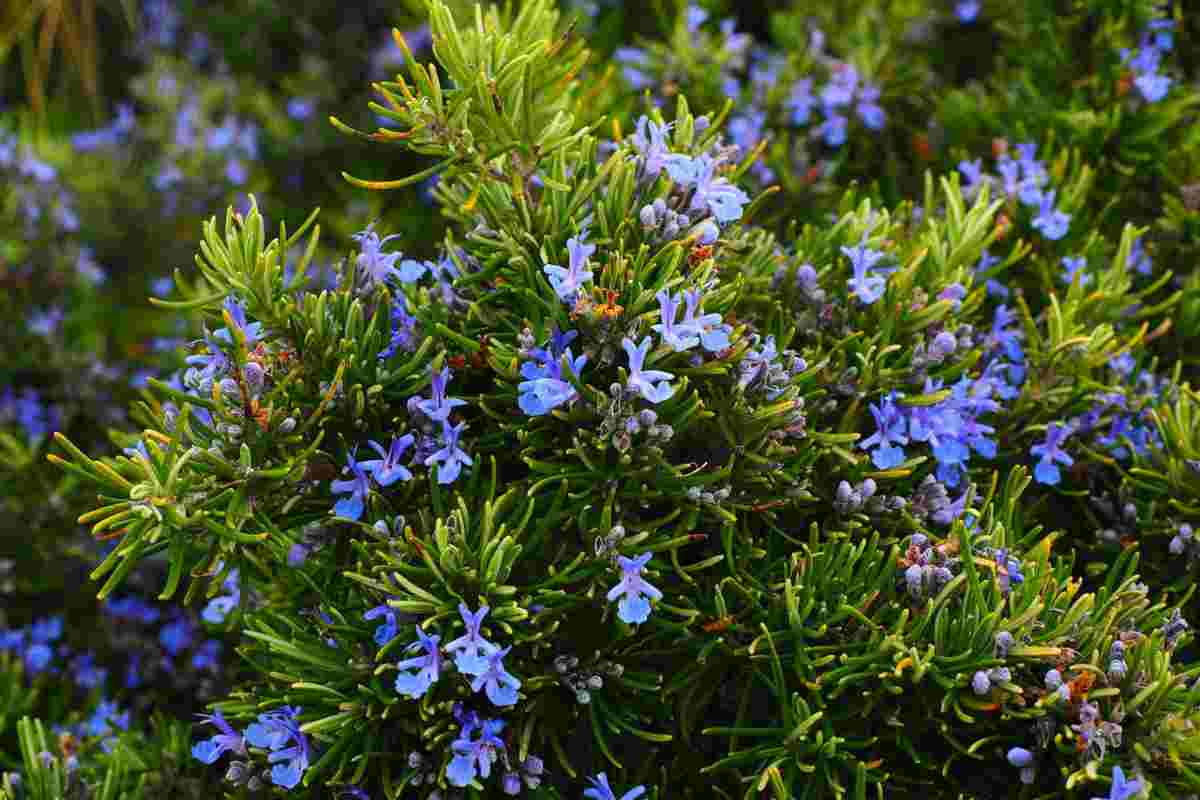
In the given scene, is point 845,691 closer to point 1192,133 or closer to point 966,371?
point 966,371

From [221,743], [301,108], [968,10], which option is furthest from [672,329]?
[301,108]

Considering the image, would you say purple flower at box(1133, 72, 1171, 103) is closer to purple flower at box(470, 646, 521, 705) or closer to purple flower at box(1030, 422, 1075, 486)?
purple flower at box(1030, 422, 1075, 486)

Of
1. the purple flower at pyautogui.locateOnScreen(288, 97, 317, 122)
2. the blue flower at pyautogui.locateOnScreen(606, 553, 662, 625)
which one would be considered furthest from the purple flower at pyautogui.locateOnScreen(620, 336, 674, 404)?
the purple flower at pyautogui.locateOnScreen(288, 97, 317, 122)

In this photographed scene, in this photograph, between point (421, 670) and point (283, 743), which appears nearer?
point (421, 670)

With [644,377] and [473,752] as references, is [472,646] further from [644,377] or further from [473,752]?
[644,377]

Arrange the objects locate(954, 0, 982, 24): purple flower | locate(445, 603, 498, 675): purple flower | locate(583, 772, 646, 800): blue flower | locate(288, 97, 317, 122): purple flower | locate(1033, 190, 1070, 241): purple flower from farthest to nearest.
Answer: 1. locate(288, 97, 317, 122): purple flower
2. locate(954, 0, 982, 24): purple flower
3. locate(1033, 190, 1070, 241): purple flower
4. locate(583, 772, 646, 800): blue flower
5. locate(445, 603, 498, 675): purple flower

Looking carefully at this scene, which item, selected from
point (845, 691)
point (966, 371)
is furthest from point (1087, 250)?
point (845, 691)

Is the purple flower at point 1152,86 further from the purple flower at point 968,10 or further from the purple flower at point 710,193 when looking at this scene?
the purple flower at point 710,193
